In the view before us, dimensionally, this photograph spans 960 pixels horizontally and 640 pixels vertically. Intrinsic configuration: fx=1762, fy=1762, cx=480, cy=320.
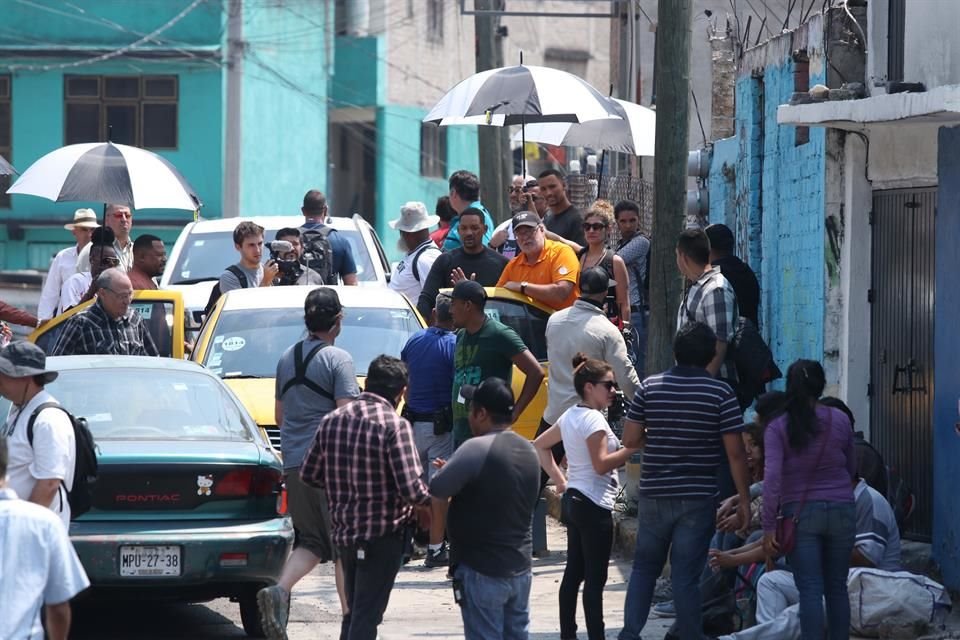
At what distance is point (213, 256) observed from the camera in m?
15.6

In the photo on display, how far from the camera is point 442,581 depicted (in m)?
11.0

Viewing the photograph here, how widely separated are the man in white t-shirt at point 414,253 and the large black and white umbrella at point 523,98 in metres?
0.80

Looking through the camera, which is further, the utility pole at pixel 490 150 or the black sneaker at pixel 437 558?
the utility pole at pixel 490 150

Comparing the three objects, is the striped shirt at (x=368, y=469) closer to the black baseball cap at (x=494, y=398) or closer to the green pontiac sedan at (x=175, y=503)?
the black baseball cap at (x=494, y=398)

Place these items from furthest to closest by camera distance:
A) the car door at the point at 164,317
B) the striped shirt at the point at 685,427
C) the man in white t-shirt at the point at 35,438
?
the car door at the point at 164,317, the striped shirt at the point at 685,427, the man in white t-shirt at the point at 35,438

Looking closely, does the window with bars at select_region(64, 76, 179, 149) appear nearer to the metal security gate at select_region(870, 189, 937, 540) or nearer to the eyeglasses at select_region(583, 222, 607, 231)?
the eyeglasses at select_region(583, 222, 607, 231)

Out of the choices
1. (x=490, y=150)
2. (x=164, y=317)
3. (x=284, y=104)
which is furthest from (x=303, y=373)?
(x=284, y=104)

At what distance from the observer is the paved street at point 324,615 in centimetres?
930

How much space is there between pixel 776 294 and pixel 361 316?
3.04 m

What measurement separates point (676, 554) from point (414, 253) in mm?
6280

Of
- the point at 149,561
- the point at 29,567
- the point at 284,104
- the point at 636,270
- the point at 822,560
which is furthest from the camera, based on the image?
the point at 284,104

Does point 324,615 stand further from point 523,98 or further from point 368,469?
point 523,98

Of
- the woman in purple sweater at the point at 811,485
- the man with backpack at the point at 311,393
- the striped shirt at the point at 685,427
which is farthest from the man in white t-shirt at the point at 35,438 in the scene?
the woman in purple sweater at the point at 811,485

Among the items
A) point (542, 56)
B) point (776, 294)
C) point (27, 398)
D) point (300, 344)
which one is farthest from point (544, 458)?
point (542, 56)
